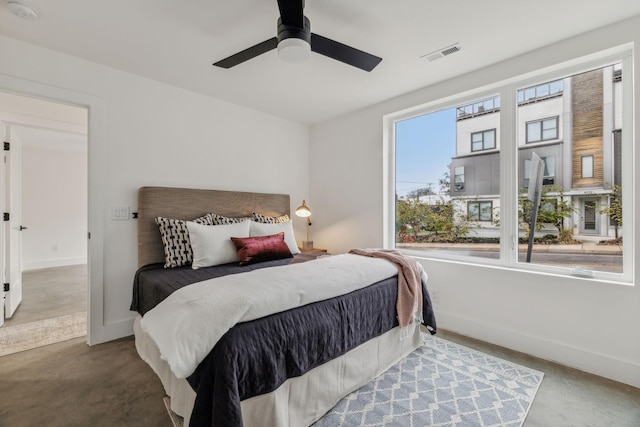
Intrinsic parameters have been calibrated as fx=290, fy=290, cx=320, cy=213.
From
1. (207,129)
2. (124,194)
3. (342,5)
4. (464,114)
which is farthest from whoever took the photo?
(207,129)

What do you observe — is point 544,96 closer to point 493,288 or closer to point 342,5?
Result: point 493,288

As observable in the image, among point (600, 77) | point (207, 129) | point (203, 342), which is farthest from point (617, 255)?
point (207, 129)

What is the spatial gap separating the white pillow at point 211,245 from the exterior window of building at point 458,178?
2.32m

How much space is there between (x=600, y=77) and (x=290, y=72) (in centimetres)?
251

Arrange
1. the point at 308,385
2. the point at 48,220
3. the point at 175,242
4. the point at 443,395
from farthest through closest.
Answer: the point at 48,220
the point at 175,242
the point at 443,395
the point at 308,385

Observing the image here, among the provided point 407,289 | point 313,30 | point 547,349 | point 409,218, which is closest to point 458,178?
point 409,218

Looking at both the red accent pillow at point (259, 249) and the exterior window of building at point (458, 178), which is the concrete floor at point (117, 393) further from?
the exterior window of building at point (458, 178)

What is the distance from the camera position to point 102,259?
2.58 m

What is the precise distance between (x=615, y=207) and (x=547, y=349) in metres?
1.20

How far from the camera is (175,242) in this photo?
8.53ft

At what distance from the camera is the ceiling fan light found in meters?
1.63

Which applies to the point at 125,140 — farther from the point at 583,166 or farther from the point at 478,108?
the point at 583,166

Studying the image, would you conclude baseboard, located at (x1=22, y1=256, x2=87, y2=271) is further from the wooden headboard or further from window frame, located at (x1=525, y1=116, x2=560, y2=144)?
window frame, located at (x1=525, y1=116, x2=560, y2=144)

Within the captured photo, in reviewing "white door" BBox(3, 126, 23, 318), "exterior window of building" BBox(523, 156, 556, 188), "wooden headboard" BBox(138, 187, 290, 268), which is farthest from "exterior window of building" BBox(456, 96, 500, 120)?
"white door" BBox(3, 126, 23, 318)
